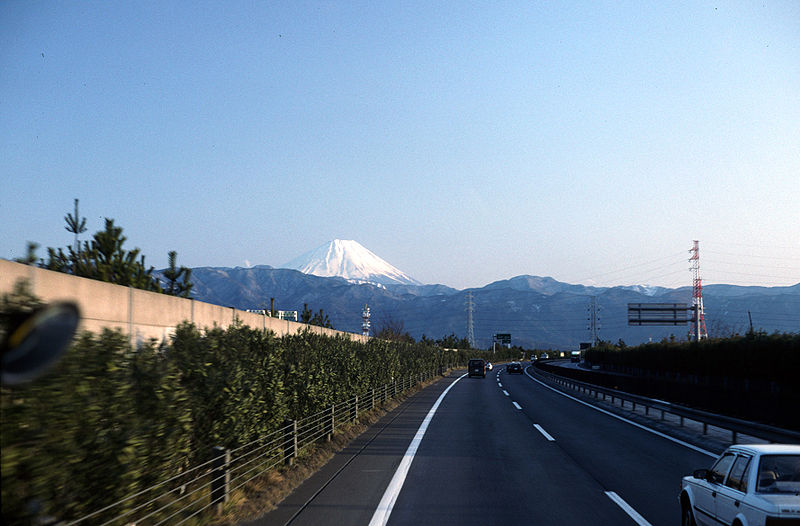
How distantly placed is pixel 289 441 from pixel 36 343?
10869 mm

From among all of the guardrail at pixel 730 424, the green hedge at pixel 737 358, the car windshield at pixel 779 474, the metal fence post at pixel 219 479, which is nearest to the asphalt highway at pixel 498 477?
the metal fence post at pixel 219 479

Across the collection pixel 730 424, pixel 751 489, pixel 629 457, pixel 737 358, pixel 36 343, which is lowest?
pixel 629 457

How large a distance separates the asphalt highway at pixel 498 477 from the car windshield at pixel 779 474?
2510 millimetres

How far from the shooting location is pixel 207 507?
9.11 metres

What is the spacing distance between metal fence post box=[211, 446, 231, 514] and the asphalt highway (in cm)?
80

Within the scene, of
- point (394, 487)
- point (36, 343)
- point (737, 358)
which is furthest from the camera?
point (737, 358)

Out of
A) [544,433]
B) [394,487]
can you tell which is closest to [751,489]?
[394,487]

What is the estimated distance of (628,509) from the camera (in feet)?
30.6

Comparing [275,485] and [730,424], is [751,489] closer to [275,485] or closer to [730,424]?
[275,485]

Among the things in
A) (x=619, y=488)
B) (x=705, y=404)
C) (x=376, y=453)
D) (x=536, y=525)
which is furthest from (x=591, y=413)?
(x=536, y=525)

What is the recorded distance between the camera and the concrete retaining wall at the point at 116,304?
779 centimetres

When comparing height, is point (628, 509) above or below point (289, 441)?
below

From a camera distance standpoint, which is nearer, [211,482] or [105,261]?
[211,482]

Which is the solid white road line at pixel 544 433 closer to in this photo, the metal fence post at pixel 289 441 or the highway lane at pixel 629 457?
the highway lane at pixel 629 457
